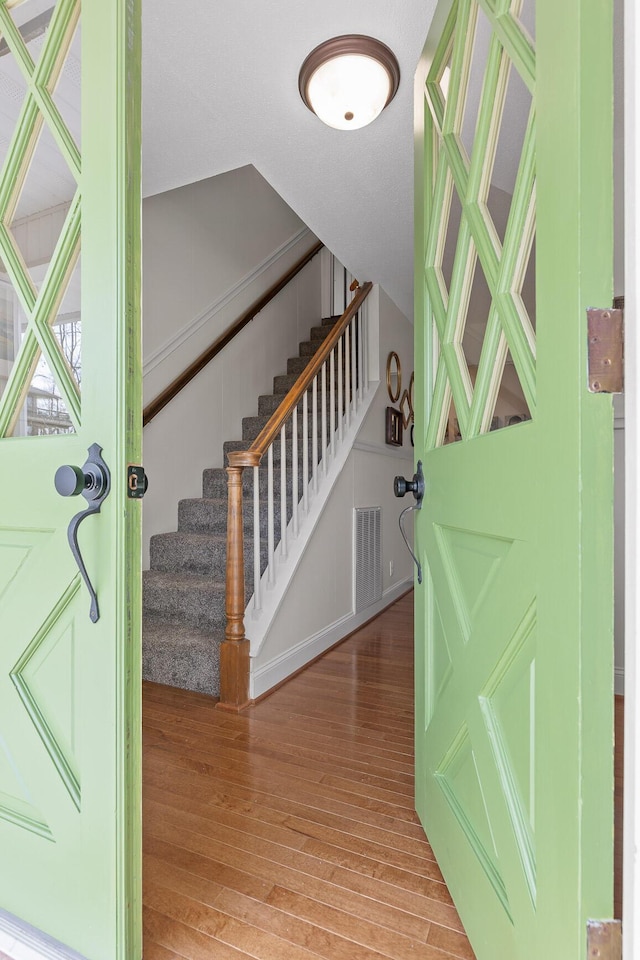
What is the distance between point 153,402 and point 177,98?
174cm

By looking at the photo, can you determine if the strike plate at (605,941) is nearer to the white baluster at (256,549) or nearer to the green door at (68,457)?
the green door at (68,457)

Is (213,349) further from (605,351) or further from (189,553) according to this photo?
(605,351)

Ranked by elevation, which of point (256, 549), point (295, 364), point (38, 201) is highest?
point (295, 364)

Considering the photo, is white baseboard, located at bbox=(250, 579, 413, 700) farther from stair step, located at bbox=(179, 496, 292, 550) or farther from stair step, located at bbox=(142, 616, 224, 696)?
stair step, located at bbox=(179, 496, 292, 550)

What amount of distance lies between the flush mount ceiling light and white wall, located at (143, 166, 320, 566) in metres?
1.71

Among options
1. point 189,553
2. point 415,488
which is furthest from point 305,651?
point 415,488

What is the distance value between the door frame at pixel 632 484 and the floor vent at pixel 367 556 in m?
2.82

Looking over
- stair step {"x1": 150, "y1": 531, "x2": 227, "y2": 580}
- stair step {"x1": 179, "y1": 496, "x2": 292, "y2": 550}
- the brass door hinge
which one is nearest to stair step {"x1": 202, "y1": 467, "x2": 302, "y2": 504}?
stair step {"x1": 179, "y1": 496, "x2": 292, "y2": 550}

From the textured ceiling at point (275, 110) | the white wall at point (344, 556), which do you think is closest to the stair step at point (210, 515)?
the white wall at point (344, 556)

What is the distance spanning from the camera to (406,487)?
1384 millimetres

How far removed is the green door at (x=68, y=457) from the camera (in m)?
0.89

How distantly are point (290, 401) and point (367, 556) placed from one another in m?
1.47

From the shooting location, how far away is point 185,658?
2391mm

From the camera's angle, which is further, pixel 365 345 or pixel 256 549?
pixel 365 345
